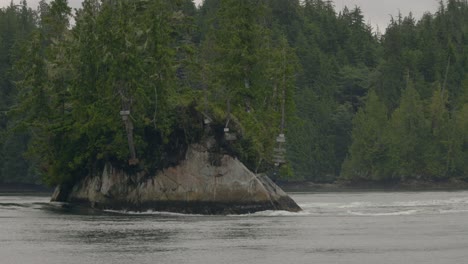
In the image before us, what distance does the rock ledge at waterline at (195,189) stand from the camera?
81.1 meters

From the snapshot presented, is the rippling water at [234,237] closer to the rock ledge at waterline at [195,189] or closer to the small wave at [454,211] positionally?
the small wave at [454,211]

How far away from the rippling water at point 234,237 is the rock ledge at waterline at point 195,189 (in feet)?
5.01

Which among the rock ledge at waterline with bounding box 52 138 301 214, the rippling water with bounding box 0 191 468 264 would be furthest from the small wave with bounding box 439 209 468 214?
the rock ledge at waterline with bounding box 52 138 301 214

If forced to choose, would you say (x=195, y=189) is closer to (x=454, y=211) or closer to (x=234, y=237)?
(x=234, y=237)

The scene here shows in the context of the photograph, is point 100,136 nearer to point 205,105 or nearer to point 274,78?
point 205,105

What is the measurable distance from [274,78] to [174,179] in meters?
22.6

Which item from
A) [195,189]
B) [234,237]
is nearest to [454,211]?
[195,189]

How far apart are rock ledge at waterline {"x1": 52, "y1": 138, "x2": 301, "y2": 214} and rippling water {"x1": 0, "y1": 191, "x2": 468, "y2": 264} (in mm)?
1528

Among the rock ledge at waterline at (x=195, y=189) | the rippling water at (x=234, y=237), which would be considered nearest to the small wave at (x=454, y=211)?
the rippling water at (x=234, y=237)

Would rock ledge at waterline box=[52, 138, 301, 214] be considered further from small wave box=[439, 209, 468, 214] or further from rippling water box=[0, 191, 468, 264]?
small wave box=[439, 209, 468, 214]

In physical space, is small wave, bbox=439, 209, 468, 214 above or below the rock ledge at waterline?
below

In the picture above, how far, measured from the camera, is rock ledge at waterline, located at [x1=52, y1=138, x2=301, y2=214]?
81.1 meters

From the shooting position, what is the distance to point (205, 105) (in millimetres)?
84688

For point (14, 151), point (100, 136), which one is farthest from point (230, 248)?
point (14, 151)
